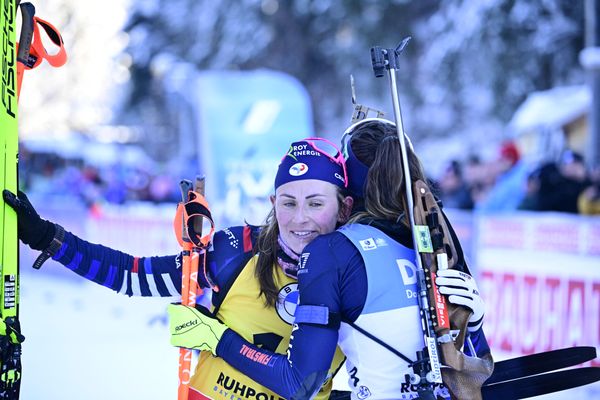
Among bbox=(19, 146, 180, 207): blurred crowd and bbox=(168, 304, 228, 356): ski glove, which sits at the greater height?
bbox=(19, 146, 180, 207): blurred crowd

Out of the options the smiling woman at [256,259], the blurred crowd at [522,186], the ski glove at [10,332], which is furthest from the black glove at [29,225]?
the blurred crowd at [522,186]

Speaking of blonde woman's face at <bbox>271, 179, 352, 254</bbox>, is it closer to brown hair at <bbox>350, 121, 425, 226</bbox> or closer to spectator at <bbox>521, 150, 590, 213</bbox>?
brown hair at <bbox>350, 121, 425, 226</bbox>

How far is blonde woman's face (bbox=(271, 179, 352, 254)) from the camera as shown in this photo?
106 inches

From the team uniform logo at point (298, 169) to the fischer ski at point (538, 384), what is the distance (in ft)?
3.26

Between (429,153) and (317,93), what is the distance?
3.84 meters

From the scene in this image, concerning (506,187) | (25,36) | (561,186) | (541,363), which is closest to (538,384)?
(541,363)

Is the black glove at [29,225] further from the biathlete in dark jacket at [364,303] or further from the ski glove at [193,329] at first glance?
the biathlete in dark jacket at [364,303]

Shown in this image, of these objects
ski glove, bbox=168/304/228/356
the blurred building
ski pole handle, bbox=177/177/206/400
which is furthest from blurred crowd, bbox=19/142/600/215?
the blurred building

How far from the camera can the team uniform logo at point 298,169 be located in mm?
2743

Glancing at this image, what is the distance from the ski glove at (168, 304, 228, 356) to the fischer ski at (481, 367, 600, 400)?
960 millimetres

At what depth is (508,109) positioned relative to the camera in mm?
17172

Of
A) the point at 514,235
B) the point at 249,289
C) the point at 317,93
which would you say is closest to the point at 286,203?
the point at 249,289

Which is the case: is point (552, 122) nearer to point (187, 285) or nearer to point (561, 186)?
point (561, 186)

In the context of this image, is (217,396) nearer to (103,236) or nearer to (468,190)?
(468,190)
